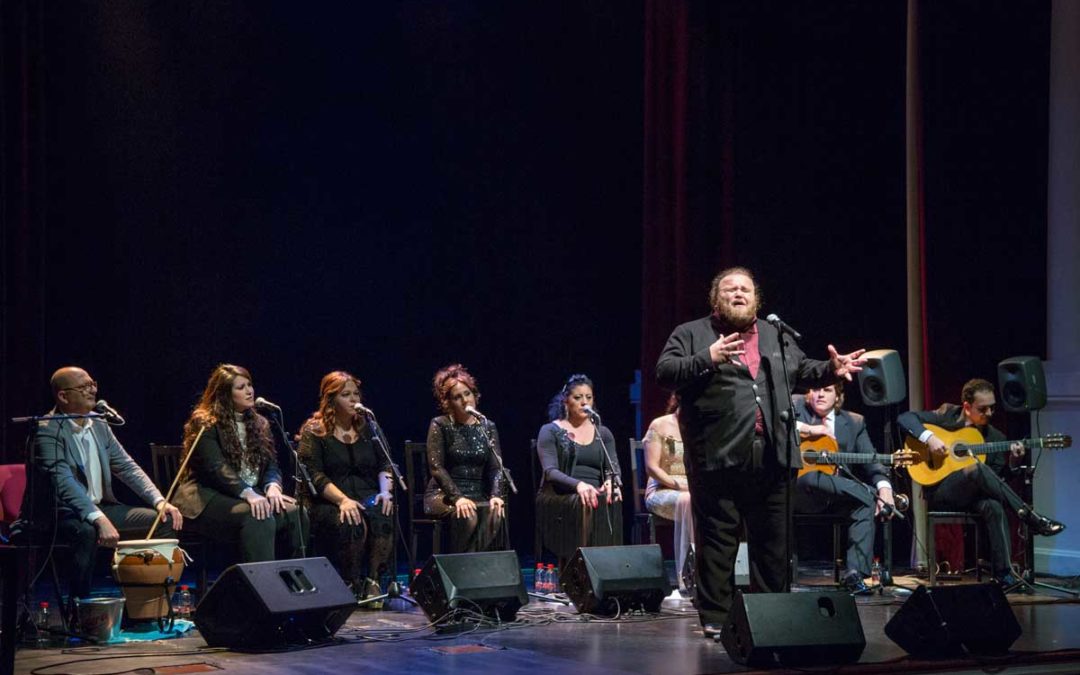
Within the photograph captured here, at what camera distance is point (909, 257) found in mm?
8719

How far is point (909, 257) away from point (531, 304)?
2579mm

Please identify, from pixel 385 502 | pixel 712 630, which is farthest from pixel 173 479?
pixel 712 630

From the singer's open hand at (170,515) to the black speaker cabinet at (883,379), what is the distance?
3.63m

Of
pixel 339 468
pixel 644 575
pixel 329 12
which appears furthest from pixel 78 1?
pixel 644 575

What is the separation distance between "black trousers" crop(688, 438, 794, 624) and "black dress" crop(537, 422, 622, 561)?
1703 millimetres

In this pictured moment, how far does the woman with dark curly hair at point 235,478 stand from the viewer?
6020 mm

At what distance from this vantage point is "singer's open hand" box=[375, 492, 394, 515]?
21.3 ft

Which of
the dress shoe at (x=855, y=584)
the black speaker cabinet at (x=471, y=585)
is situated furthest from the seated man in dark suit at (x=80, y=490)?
the dress shoe at (x=855, y=584)

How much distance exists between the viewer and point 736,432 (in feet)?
16.0

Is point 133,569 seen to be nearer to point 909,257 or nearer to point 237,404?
point 237,404

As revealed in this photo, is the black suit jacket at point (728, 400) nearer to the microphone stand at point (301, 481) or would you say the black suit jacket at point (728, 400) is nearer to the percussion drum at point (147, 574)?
the microphone stand at point (301, 481)

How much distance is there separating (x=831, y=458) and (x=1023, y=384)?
49.7 inches

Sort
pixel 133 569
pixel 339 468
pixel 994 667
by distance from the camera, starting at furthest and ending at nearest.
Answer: pixel 339 468 < pixel 133 569 < pixel 994 667

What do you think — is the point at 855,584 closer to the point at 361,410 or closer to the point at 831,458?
the point at 831,458
